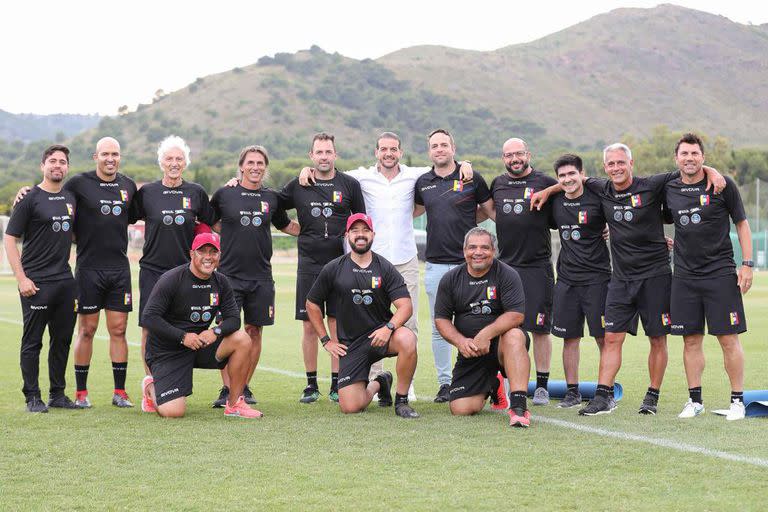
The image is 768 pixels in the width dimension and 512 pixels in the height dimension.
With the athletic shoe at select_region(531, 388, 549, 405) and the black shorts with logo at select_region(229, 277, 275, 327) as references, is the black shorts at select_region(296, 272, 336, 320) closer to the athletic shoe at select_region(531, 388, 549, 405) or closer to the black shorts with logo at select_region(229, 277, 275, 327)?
the black shorts with logo at select_region(229, 277, 275, 327)

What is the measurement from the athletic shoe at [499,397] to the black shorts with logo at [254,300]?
2.13m

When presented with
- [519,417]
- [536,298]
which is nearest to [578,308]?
[536,298]

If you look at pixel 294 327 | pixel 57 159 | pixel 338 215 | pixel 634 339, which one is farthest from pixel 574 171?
pixel 294 327

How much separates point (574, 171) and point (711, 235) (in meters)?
1.29

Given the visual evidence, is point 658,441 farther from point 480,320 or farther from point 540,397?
point 540,397

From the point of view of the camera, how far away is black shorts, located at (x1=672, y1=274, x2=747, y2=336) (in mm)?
8359

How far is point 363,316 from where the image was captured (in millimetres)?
8906

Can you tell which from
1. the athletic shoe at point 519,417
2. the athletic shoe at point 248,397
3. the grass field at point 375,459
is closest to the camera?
the grass field at point 375,459

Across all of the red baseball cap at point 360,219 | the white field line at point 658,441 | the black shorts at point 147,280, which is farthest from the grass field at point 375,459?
the red baseball cap at point 360,219

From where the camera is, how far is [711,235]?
8367 millimetres

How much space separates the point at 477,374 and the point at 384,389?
911 millimetres

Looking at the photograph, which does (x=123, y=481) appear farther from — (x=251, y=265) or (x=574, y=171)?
(x=574, y=171)

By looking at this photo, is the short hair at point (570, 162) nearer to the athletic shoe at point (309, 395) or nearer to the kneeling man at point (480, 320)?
the kneeling man at point (480, 320)

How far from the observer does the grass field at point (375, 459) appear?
5.73 meters
